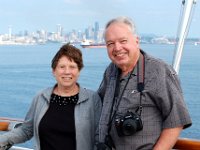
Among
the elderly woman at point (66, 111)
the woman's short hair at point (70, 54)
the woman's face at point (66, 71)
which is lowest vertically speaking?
the elderly woman at point (66, 111)

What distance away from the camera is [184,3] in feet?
10.5

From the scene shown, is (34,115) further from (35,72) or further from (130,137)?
(35,72)

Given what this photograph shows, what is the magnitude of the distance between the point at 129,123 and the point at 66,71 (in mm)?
489

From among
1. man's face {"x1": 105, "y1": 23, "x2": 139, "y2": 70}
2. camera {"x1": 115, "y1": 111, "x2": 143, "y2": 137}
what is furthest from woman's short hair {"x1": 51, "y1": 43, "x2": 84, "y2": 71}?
camera {"x1": 115, "y1": 111, "x2": 143, "y2": 137}

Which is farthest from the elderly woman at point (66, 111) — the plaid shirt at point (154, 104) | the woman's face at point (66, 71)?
the plaid shirt at point (154, 104)

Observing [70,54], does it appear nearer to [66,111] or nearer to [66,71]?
[66,71]

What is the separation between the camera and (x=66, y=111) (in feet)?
6.67

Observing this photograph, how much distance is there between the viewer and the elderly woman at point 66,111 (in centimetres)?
199

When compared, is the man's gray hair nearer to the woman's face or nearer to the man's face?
the man's face

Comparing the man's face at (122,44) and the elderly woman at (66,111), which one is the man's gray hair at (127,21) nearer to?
the man's face at (122,44)

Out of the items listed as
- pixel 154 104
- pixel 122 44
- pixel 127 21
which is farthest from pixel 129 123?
pixel 127 21

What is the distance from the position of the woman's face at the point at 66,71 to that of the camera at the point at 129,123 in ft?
1.31

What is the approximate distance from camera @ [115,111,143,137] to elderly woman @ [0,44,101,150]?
0.34 metres

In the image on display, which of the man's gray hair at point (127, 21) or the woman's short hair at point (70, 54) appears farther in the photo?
the woman's short hair at point (70, 54)
